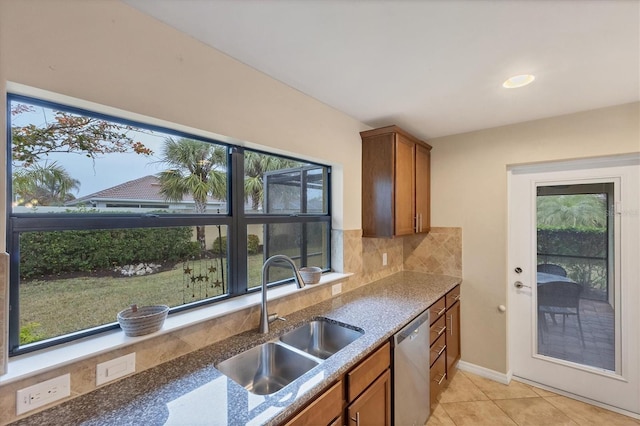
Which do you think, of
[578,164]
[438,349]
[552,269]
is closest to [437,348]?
[438,349]

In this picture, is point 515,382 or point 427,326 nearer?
point 427,326

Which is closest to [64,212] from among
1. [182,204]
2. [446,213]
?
[182,204]

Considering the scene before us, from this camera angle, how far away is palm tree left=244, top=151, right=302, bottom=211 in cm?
179

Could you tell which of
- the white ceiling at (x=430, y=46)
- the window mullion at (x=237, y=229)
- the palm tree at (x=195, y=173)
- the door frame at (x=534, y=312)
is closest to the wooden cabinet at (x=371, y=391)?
the window mullion at (x=237, y=229)

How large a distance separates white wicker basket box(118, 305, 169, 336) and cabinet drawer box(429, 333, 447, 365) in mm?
1911

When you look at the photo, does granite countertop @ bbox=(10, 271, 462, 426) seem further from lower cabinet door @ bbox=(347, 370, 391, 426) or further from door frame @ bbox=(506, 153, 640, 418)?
door frame @ bbox=(506, 153, 640, 418)

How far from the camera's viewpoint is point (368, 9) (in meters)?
1.14

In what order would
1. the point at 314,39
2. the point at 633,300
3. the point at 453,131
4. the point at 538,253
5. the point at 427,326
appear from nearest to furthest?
the point at 314,39, the point at 427,326, the point at 633,300, the point at 538,253, the point at 453,131

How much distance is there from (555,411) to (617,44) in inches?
103

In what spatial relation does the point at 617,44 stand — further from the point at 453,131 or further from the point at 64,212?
the point at 64,212

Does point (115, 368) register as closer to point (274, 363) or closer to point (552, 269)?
point (274, 363)

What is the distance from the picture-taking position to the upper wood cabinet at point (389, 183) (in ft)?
7.79

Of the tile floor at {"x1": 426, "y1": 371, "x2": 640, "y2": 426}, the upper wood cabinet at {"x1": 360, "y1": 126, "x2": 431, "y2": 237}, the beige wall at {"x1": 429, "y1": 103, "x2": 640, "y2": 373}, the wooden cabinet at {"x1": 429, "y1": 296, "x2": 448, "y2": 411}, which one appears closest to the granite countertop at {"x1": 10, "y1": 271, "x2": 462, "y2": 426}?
the wooden cabinet at {"x1": 429, "y1": 296, "x2": 448, "y2": 411}

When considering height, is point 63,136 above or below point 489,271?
above
